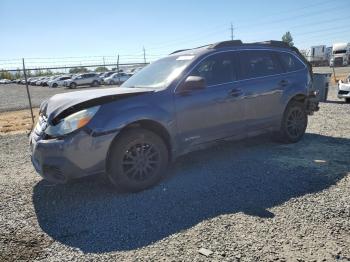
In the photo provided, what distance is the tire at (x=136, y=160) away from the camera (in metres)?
4.34

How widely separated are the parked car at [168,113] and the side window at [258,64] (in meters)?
0.02

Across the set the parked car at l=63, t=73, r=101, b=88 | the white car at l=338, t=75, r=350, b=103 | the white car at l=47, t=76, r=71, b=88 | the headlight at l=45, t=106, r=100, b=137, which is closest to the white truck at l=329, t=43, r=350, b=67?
the parked car at l=63, t=73, r=101, b=88

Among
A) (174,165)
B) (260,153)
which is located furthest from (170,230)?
(260,153)

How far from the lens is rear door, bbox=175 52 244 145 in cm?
491

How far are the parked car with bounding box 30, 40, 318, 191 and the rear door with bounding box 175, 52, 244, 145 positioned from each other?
0.05ft

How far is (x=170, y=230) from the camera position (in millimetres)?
3537

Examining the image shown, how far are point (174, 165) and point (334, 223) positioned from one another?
2.65m

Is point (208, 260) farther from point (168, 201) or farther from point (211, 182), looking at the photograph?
point (211, 182)

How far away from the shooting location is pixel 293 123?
662cm

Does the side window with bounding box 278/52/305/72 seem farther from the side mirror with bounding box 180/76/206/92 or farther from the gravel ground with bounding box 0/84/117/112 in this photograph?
the gravel ground with bounding box 0/84/117/112

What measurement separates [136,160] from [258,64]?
2.84m

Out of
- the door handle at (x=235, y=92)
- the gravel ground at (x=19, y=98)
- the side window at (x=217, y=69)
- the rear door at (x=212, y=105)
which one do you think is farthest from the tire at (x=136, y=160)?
the gravel ground at (x=19, y=98)

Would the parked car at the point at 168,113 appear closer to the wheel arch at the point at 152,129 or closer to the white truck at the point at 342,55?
the wheel arch at the point at 152,129

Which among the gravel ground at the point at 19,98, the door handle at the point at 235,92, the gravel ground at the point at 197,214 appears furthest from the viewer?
the gravel ground at the point at 19,98
